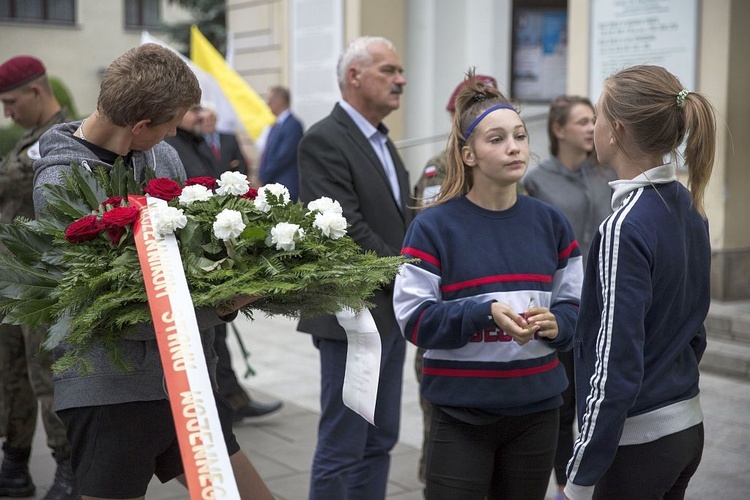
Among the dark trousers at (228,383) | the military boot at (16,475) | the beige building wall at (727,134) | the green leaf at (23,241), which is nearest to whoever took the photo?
the green leaf at (23,241)

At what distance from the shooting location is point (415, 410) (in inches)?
255

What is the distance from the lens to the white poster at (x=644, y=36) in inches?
301

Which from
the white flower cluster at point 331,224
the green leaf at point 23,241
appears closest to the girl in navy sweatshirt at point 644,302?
the white flower cluster at point 331,224

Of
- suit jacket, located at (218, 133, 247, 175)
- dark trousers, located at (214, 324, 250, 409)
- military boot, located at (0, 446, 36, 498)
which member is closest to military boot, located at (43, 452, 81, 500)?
military boot, located at (0, 446, 36, 498)

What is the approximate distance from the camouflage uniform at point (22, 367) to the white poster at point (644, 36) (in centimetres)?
471

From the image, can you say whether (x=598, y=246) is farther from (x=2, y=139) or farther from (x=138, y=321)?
(x=2, y=139)

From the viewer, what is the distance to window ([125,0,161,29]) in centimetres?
3281

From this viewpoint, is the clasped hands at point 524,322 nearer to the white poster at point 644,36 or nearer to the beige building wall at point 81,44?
the white poster at point 644,36

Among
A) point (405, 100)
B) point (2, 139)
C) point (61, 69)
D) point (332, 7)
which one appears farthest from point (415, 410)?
point (61, 69)

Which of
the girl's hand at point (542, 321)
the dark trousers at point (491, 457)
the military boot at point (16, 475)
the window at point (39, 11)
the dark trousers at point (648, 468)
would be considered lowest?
the military boot at point (16, 475)

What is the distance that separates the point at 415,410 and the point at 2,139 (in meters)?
13.7

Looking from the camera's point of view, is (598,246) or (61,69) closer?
(598,246)

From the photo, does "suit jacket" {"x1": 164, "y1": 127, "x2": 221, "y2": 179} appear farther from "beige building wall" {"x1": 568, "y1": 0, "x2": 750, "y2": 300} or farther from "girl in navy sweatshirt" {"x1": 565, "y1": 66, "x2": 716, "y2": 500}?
"beige building wall" {"x1": 568, "y1": 0, "x2": 750, "y2": 300}

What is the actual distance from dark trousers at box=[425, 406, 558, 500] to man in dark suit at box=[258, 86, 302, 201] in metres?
7.24
